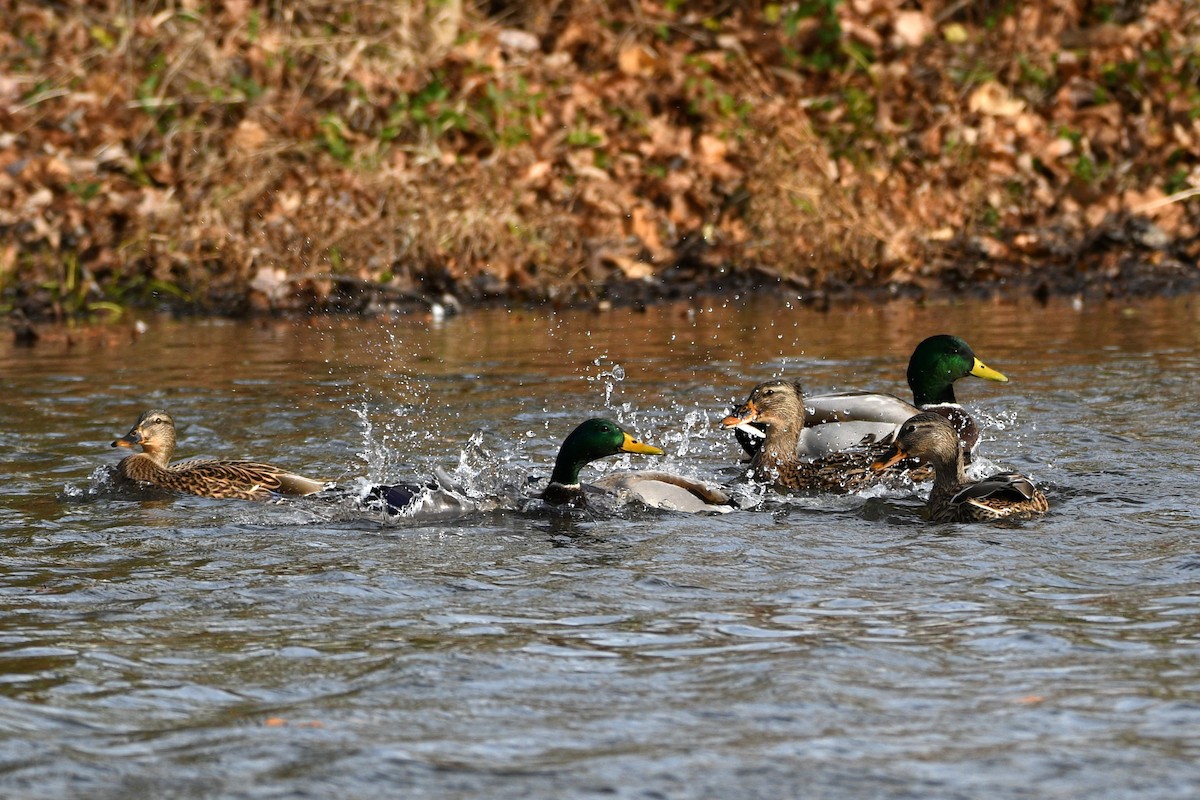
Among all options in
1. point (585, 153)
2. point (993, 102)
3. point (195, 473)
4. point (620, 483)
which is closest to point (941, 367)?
point (620, 483)

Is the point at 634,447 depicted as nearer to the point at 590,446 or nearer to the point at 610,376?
the point at 590,446

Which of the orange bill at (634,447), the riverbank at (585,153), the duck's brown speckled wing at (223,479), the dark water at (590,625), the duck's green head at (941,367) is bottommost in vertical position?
the dark water at (590,625)

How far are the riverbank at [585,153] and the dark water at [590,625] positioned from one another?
17.3 feet

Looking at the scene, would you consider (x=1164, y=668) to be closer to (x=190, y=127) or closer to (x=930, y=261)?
(x=930, y=261)

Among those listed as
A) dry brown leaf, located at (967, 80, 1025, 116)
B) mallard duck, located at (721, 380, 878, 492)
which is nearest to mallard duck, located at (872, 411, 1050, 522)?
mallard duck, located at (721, 380, 878, 492)

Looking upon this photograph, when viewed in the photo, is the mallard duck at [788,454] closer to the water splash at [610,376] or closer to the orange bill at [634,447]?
the orange bill at [634,447]

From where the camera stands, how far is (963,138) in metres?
17.8

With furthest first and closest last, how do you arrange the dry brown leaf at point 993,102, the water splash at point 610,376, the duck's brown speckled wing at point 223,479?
1. the dry brown leaf at point 993,102
2. the water splash at point 610,376
3. the duck's brown speckled wing at point 223,479

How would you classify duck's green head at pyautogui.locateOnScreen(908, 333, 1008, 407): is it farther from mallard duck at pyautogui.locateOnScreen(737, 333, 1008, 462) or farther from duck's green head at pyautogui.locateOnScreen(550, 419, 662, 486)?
duck's green head at pyautogui.locateOnScreen(550, 419, 662, 486)

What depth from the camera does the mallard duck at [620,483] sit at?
25.6 feet

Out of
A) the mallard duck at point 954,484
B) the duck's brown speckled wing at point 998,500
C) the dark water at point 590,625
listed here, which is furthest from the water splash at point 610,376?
the duck's brown speckled wing at point 998,500

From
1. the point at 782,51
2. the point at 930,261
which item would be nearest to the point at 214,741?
the point at 930,261

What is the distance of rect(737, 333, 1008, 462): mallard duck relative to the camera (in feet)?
30.5

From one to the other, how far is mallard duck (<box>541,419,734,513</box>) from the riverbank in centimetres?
769
